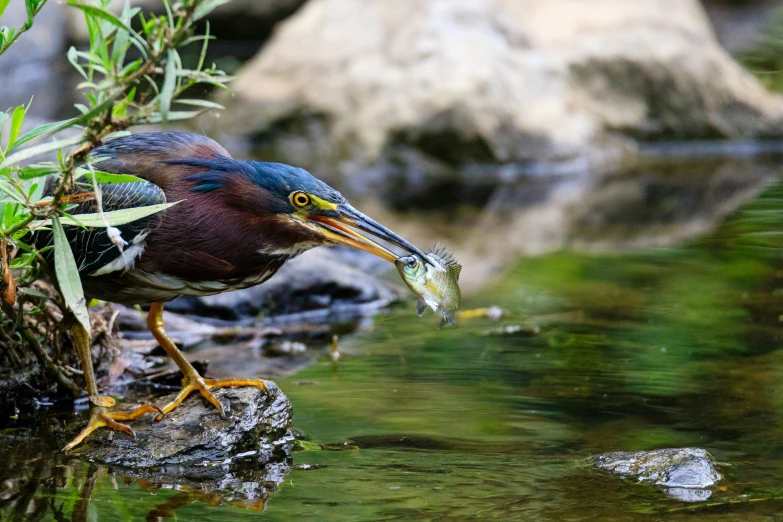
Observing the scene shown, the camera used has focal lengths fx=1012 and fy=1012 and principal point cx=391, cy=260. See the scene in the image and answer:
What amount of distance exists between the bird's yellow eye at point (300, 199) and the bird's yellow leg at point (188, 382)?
874 mm

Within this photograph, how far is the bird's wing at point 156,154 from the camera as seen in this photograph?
13.5 ft

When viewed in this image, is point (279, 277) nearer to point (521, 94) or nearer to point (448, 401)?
point (448, 401)

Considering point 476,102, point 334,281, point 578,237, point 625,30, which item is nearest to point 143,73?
point 334,281

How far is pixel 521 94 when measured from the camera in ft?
43.2

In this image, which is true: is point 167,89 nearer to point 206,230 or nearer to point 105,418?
point 206,230

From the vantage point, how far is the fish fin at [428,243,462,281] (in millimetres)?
3943

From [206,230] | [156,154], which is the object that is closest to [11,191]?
[206,230]

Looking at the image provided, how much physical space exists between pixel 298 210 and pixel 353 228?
226 mm

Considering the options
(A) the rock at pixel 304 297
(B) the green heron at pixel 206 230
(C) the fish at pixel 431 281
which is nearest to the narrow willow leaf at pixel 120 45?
(B) the green heron at pixel 206 230

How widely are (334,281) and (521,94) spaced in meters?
6.80

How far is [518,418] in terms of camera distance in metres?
4.54

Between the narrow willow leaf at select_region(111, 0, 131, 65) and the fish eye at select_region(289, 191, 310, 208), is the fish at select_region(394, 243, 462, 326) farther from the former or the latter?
the narrow willow leaf at select_region(111, 0, 131, 65)

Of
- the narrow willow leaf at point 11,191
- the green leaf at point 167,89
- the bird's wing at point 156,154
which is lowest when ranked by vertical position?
the bird's wing at point 156,154

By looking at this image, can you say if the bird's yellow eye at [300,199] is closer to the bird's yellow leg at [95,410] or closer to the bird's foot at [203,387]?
the bird's foot at [203,387]
